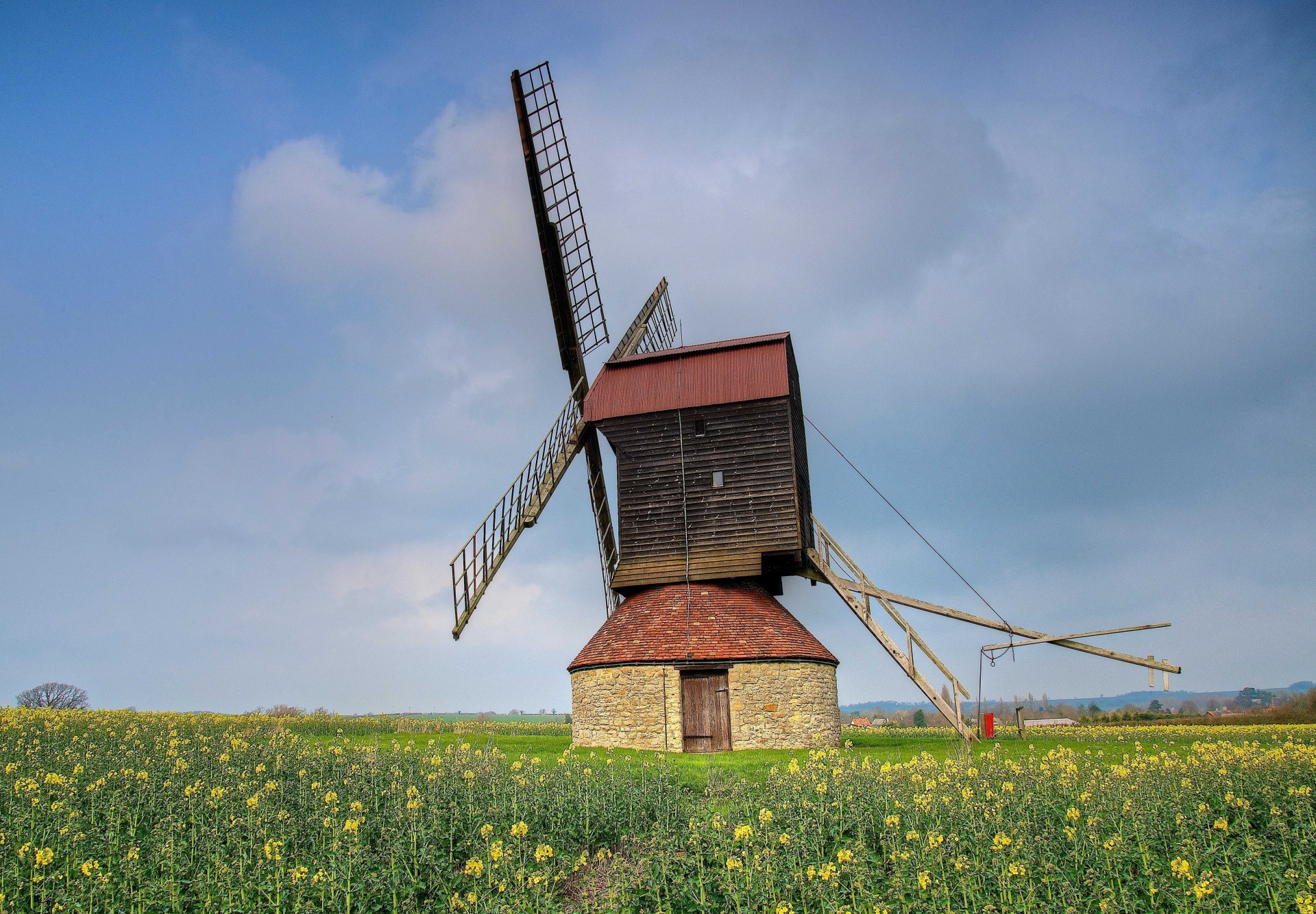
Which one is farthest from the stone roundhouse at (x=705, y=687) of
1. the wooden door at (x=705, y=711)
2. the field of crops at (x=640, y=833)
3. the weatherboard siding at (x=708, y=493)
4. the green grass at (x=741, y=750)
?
the field of crops at (x=640, y=833)

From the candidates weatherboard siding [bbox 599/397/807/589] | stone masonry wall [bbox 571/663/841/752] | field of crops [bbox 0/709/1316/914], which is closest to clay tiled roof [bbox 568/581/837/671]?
stone masonry wall [bbox 571/663/841/752]

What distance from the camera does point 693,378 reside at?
79.4ft

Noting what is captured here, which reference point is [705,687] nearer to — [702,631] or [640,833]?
[702,631]

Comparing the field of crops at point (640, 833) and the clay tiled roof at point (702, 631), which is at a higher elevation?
the clay tiled roof at point (702, 631)

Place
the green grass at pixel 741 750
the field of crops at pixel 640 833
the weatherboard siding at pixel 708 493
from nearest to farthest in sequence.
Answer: the field of crops at pixel 640 833
the green grass at pixel 741 750
the weatherboard siding at pixel 708 493

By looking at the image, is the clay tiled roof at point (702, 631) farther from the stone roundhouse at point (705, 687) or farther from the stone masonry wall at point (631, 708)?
the stone masonry wall at point (631, 708)

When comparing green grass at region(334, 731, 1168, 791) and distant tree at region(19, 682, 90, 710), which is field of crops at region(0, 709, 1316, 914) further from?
distant tree at region(19, 682, 90, 710)

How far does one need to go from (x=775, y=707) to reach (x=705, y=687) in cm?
170

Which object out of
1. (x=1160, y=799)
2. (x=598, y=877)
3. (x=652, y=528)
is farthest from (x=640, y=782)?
(x=652, y=528)

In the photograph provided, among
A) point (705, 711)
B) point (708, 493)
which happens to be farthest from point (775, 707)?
point (708, 493)

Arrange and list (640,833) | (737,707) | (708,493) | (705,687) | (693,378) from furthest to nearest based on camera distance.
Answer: (693,378), (708,493), (705,687), (737,707), (640,833)

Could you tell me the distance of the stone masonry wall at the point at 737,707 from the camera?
66.3 feet

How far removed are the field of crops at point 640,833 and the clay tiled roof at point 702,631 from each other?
719 centimetres

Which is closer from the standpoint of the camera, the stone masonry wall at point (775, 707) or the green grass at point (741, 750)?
the green grass at point (741, 750)
